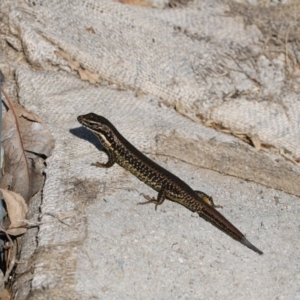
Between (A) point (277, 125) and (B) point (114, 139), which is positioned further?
(A) point (277, 125)

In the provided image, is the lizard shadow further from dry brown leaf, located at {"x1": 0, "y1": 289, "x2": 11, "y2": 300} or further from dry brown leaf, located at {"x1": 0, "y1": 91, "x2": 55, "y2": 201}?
dry brown leaf, located at {"x1": 0, "y1": 289, "x2": 11, "y2": 300}

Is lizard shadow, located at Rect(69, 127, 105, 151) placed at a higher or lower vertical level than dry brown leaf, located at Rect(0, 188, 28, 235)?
higher

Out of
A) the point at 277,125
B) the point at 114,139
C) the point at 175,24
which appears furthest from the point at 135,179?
the point at 175,24

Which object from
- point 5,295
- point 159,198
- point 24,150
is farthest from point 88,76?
point 5,295

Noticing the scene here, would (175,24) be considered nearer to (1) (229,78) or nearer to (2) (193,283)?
(1) (229,78)

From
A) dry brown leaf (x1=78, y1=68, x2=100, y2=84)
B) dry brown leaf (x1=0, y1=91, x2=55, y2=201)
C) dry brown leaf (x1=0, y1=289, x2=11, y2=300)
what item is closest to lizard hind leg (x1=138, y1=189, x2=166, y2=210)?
dry brown leaf (x1=0, y1=91, x2=55, y2=201)

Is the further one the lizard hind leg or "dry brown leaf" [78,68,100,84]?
"dry brown leaf" [78,68,100,84]
